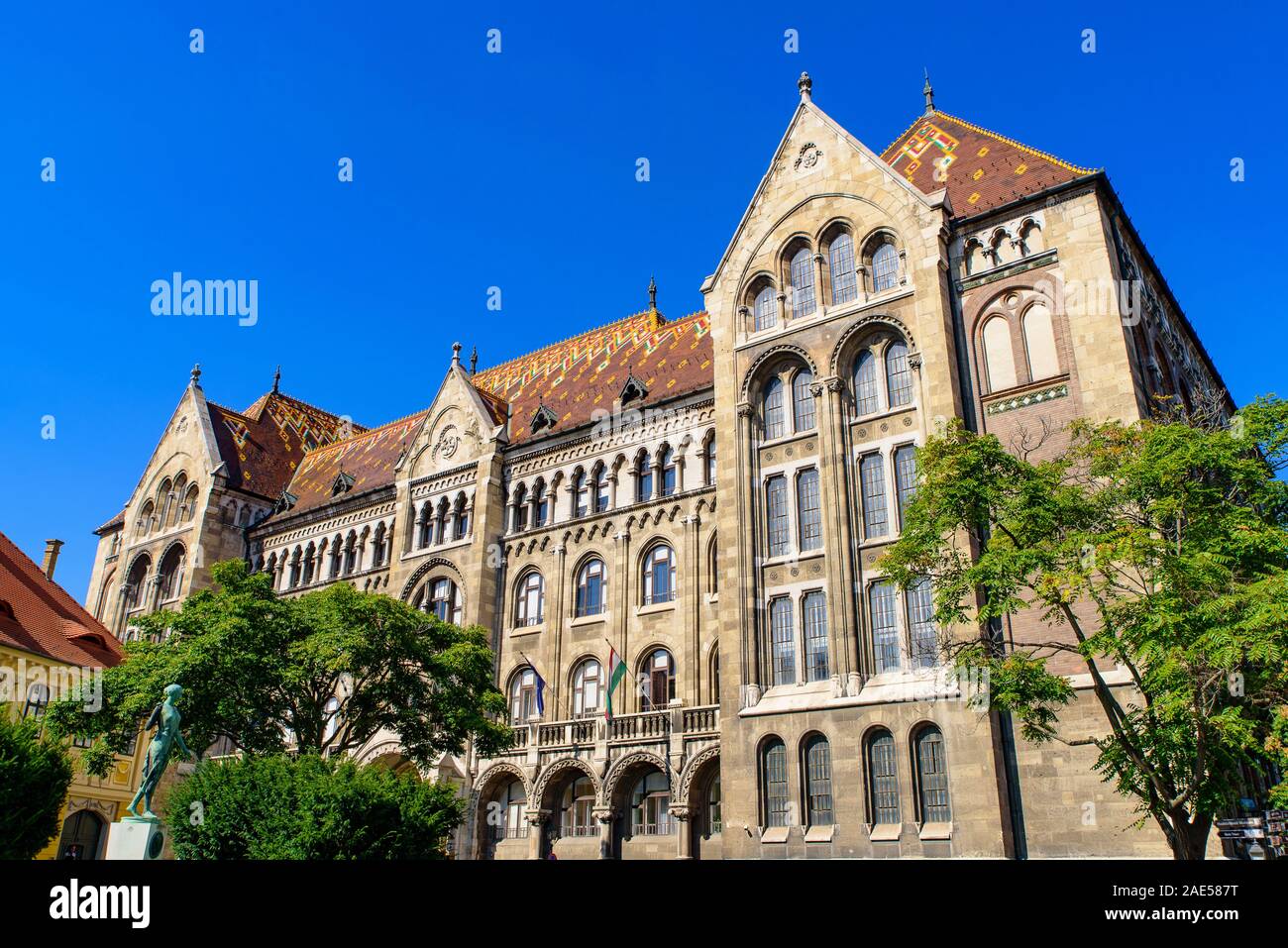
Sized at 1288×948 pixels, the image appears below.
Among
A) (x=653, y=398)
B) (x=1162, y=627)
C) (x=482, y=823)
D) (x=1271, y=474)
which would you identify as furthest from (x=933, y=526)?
(x=482, y=823)

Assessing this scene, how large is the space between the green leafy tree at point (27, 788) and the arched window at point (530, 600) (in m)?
16.7

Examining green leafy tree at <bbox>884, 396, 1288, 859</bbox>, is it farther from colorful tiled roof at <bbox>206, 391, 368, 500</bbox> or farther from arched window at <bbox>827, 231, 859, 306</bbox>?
colorful tiled roof at <bbox>206, 391, 368, 500</bbox>

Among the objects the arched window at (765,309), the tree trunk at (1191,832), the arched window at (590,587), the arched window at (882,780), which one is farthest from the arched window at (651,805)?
the tree trunk at (1191,832)

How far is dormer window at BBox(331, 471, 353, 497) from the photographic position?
166 ft

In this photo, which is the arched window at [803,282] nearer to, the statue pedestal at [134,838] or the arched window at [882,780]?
the arched window at [882,780]

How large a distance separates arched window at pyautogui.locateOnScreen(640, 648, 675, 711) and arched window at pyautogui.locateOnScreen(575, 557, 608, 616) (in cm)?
320

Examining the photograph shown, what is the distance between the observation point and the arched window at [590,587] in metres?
37.9

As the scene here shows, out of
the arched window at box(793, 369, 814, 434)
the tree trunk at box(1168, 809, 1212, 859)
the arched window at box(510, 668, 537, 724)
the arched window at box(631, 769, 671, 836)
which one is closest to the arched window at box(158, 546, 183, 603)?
the arched window at box(510, 668, 537, 724)

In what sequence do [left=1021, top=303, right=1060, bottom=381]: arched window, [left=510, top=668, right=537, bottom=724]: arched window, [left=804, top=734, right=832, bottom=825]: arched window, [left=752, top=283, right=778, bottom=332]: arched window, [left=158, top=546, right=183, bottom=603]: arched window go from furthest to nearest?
[left=158, top=546, right=183, bottom=603]: arched window → [left=510, top=668, right=537, bottom=724]: arched window → [left=752, top=283, right=778, bottom=332]: arched window → [left=1021, top=303, right=1060, bottom=381]: arched window → [left=804, top=734, right=832, bottom=825]: arched window

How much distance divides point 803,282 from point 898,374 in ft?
17.0

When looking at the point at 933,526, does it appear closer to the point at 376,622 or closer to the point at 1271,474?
the point at 1271,474

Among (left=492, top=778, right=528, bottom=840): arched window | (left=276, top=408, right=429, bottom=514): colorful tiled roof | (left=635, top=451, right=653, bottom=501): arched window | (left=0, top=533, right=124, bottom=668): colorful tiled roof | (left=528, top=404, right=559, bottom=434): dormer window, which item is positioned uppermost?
(left=276, top=408, right=429, bottom=514): colorful tiled roof

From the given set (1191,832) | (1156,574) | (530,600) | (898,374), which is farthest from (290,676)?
(1191,832)
